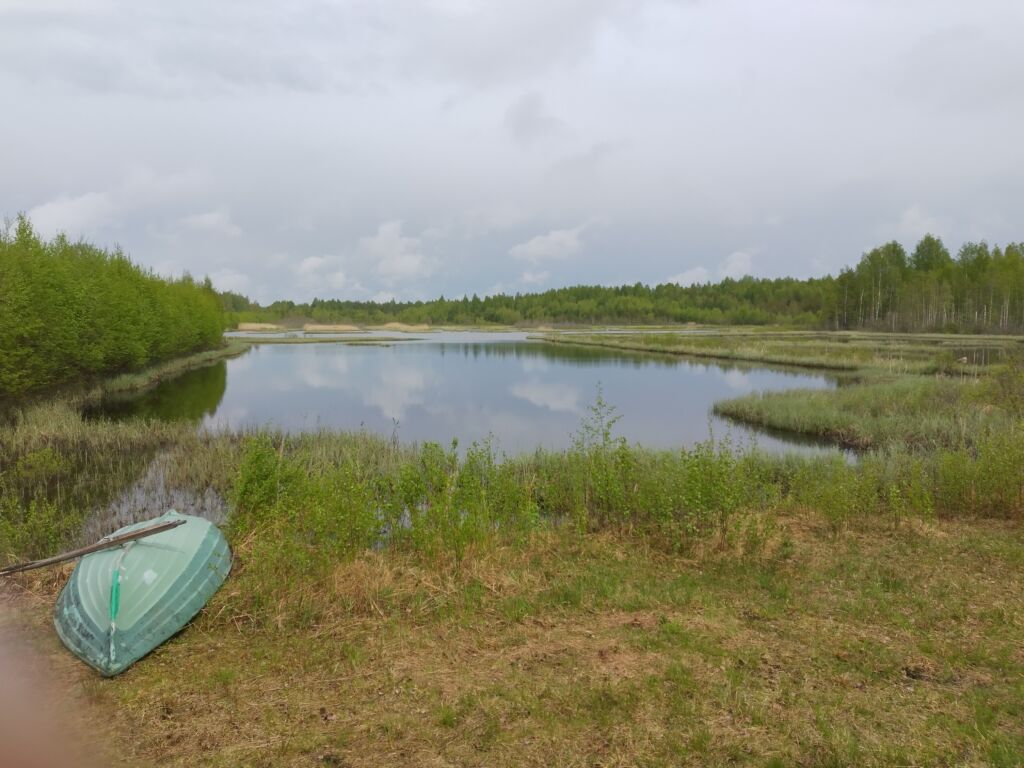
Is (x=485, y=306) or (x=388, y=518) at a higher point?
(x=485, y=306)

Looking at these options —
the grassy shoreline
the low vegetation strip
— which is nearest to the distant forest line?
the low vegetation strip

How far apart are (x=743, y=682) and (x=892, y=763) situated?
3.51 feet

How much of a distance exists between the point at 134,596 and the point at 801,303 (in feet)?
441

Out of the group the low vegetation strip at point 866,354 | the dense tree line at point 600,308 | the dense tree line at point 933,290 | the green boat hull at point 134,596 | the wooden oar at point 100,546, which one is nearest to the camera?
the green boat hull at point 134,596

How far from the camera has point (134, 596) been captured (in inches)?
208

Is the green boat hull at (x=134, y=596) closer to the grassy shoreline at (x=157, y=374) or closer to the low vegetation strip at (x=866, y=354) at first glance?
the grassy shoreline at (x=157, y=374)

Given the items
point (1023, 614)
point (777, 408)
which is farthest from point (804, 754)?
point (777, 408)

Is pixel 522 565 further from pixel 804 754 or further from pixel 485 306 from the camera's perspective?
pixel 485 306

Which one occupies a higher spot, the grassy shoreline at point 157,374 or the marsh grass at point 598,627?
the grassy shoreline at point 157,374

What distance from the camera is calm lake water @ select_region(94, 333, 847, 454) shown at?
809 inches

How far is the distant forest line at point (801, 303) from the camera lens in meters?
74.4

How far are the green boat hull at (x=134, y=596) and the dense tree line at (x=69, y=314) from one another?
19258 millimetres

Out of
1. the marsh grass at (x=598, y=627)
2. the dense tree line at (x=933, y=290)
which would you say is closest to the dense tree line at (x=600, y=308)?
the dense tree line at (x=933, y=290)

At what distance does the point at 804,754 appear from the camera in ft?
12.3
